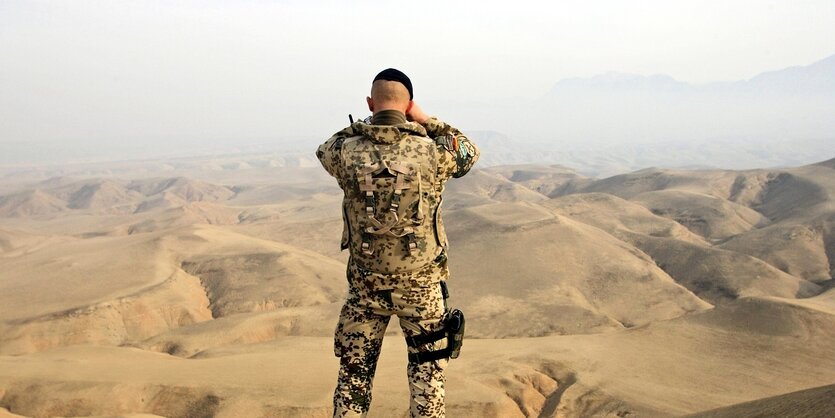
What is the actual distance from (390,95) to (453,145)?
1.45 feet

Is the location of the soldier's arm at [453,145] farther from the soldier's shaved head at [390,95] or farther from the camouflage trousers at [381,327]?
the camouflage trousers at [381,327]

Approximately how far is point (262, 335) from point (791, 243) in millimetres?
25802

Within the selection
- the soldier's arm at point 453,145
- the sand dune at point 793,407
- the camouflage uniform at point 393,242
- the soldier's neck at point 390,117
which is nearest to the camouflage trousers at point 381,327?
the camouflage uniform at point 393,242

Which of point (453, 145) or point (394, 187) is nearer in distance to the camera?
point (394, 187)

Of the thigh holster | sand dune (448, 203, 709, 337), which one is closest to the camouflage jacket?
the thigh holster

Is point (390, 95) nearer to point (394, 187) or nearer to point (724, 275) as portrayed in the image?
point (394, 187)

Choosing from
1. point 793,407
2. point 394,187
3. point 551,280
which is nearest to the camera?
point 394,187

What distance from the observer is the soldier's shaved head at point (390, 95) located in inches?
115

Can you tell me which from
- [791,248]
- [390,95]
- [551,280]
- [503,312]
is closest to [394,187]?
[390,95]

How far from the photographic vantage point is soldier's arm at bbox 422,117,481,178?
9.86 feet

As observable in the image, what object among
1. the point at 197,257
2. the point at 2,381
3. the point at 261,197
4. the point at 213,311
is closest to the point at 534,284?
the point at 213,311

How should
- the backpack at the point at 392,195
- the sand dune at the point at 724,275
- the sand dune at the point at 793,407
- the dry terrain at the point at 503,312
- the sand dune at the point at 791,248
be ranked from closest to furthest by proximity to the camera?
1. the backpack at the point at 392,195
2. the sand dune at the point at 793,407
3. the dry terrain at the point at 503,312
4. the sand dune at the point at 724,275
5. the sand dune at the point at 791,248

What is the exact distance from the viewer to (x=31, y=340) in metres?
16.1

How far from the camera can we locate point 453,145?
302 centimetres
